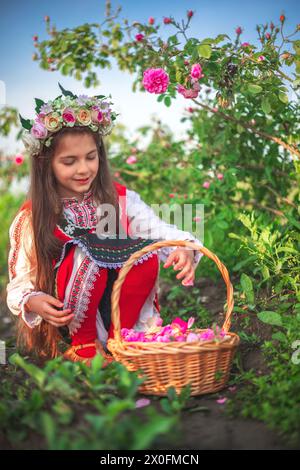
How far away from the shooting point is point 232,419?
184 centimetres

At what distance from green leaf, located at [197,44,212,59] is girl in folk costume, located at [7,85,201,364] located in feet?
1.78

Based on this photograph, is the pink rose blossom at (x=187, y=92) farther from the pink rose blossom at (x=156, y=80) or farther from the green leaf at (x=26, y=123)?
the green leaf at (x=26, y=123)

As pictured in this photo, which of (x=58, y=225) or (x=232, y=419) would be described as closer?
(x=232, y=419)

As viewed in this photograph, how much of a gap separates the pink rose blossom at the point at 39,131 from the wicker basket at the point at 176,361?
33.6 inches

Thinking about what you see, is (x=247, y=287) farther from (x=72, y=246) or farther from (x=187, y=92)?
(x=187, y=92)

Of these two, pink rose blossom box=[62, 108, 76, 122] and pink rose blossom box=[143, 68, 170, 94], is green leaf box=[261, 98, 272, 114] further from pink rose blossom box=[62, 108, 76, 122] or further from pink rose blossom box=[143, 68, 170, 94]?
pink rose blossom box=[62, 108, 76, 122]

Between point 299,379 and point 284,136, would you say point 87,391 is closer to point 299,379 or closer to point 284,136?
point 299,379

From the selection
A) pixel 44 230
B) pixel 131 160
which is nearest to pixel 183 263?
pixel 44 230

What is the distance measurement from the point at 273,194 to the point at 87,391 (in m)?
1.95

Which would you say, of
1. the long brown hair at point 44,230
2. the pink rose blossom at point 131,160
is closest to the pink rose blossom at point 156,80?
the long brown hair at point 44,230

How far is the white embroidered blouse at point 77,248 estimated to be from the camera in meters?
2.45

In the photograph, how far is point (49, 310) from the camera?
2240 mm

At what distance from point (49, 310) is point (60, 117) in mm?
917
